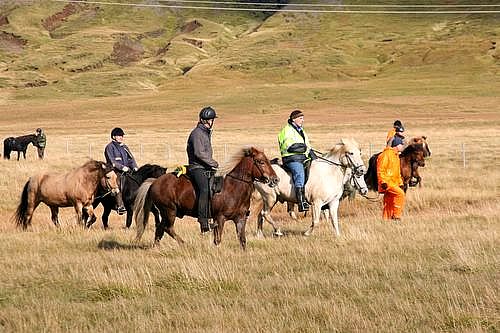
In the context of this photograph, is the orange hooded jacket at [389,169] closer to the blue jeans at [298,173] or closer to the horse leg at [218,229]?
the blue jeans at [298,173]

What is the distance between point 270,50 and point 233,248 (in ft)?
572

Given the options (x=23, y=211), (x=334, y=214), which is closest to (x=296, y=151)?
(x=334, y=214)

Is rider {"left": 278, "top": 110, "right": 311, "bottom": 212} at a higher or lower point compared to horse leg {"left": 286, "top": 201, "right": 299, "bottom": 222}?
higher

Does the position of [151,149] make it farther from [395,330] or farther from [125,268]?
[395,330]

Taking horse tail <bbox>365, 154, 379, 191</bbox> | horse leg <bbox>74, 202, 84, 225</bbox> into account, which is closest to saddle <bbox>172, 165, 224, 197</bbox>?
horse leg <bbox>74, 202, 84, 225</bbox>

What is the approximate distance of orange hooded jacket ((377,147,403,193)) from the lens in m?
14.7

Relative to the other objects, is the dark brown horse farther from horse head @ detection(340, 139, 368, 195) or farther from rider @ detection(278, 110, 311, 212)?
rider @ detection(278, 110, 311, 212)

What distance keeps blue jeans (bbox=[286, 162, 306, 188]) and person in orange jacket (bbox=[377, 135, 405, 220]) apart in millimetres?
2945

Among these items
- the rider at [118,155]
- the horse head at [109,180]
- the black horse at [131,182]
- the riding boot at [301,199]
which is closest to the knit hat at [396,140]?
the riding boot at [301,199]

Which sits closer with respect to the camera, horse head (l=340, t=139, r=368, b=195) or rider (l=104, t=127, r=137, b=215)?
horse head (l=340, t=139, r=368, b=195)

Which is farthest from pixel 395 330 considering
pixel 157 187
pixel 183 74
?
pixel 183 74

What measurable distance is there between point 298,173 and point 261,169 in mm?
1979

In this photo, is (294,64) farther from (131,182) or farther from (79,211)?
(79,211)

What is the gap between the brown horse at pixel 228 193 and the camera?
34.7 feet
